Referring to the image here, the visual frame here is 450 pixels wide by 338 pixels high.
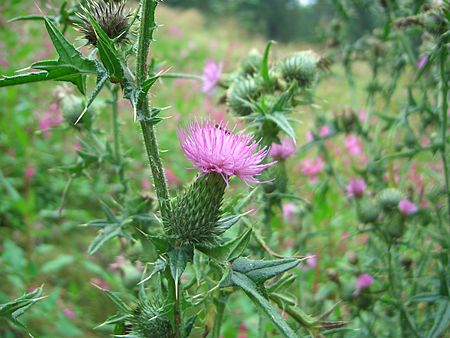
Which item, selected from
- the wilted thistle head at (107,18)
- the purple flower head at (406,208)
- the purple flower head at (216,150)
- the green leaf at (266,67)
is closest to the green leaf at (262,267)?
the purple flower head at (216,150)

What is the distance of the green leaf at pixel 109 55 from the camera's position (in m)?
1.27

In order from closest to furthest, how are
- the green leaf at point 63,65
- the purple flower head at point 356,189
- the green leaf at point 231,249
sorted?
the green leaf at point 63,65, the green leaf at point 231,249, the purple flower head at point 356,189

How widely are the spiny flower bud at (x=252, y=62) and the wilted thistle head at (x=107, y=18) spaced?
1088mm

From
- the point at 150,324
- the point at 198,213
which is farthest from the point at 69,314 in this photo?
the point at 198,213

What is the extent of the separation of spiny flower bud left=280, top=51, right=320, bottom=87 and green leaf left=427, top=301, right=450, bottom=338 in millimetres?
1268

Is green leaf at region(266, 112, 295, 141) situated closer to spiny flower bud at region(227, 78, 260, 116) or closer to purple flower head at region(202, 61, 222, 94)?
spiny flower bud at region(227, 78, 260, 116)

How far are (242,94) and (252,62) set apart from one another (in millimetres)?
330

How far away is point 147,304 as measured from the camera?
1.62m

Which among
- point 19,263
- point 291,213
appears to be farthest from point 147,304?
point 291,213

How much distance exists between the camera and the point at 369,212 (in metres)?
2.77

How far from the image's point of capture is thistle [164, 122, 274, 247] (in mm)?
1478

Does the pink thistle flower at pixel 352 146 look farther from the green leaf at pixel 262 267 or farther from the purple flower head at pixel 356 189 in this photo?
the green leaf at pixel 262 267

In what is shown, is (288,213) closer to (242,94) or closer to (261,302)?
(242,94)

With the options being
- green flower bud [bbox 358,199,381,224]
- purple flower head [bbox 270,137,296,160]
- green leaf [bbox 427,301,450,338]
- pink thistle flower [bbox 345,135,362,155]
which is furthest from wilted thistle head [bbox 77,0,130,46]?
pink thistle flower [bbox 345,135,362,155]
